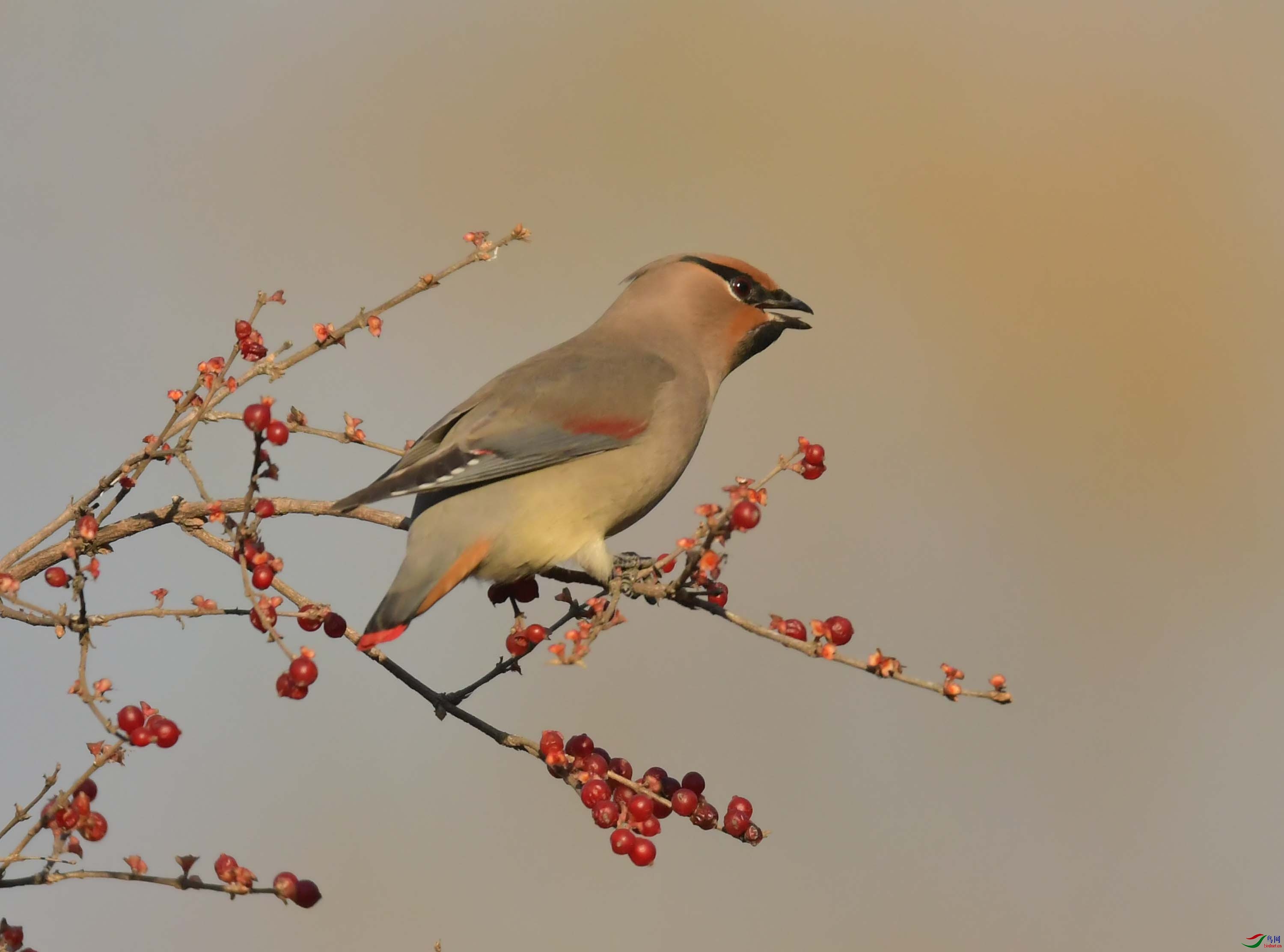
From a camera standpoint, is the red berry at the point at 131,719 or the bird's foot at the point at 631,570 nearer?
the red berry at the point at 131,719

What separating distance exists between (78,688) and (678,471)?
5.51 feet

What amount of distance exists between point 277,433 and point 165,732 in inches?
17.1

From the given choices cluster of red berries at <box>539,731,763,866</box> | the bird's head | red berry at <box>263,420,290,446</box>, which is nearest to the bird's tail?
cluster of red berries at <box>539,731,763,866</box>

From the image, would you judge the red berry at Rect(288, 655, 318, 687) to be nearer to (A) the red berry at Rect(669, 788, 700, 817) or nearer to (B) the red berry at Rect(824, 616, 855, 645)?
(A) the red berry at Rect(669, 788, 700, 817)

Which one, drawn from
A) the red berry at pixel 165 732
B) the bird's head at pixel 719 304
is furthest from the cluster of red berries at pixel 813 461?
the bird's head at pixel 719 304

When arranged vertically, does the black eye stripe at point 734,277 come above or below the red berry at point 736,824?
above

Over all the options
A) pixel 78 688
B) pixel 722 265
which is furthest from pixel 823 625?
pixel 722 265

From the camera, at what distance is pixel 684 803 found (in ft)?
7.31

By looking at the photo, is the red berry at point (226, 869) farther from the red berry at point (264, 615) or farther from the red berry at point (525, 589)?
the red berry at point (525, 589)

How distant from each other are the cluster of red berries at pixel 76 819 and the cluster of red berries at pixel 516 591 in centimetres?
113

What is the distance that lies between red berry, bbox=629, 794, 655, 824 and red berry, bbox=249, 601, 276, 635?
720mm

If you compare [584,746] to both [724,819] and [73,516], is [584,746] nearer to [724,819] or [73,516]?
[724,819]

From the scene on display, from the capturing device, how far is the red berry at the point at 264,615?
179 centimetres

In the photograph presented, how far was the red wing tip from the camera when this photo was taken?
2168mm
